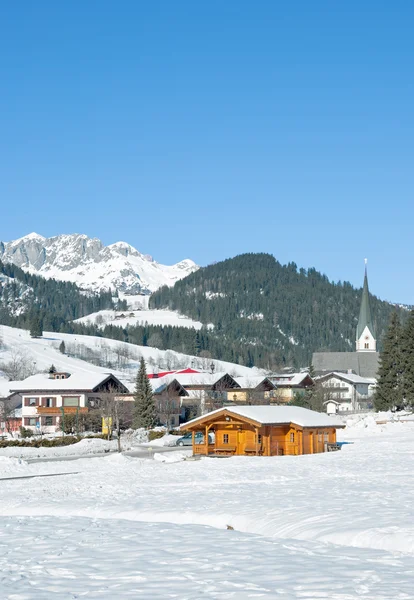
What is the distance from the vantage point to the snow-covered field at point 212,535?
38.2 ft

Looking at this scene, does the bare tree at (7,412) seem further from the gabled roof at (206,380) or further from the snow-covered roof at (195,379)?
the gabled roof at (206,380)

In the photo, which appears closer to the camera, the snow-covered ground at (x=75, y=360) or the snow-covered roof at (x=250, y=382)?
the snow-covered roof at (x=250, y=382)

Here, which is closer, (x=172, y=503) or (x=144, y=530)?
(x=144, y=530)

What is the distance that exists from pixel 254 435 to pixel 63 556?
106 ft

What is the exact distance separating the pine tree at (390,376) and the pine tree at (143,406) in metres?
21.6

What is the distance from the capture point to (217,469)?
34812mm

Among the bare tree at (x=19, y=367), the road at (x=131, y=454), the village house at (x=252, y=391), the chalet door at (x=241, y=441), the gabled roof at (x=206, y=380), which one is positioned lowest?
the road at (x=131, y=454)

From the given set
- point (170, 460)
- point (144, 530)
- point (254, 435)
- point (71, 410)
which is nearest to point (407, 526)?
point (144, 530)

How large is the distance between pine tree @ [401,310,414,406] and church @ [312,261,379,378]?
2987 inches

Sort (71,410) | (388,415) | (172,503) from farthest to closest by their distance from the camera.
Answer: (71,410), (388,415), (172,503)

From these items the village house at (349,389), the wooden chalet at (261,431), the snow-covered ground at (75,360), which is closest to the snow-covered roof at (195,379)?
the village house at (349,389)

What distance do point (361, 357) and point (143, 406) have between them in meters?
91.8

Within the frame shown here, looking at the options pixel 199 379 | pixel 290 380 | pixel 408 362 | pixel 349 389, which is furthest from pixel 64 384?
pixel 349 389

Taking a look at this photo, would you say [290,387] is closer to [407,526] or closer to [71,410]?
[71,410]
